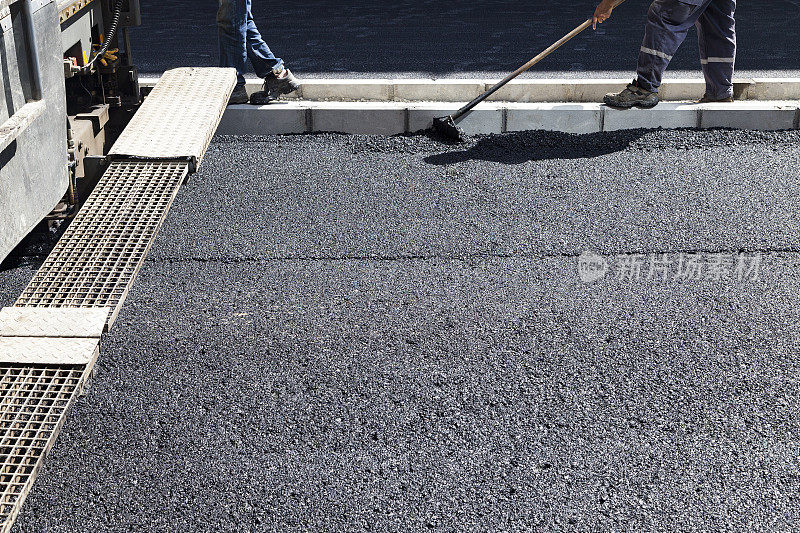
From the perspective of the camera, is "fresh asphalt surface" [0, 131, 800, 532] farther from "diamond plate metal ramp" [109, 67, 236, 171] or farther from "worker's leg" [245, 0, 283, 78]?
"worker's leg" [245, 0, 283, 78]

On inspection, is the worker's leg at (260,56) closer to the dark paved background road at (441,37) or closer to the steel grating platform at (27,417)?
the dark paved background road at (441,37)

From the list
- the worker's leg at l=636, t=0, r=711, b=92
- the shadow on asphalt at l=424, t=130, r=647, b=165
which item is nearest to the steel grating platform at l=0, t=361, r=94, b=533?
the shadow on asphalt at l=424, t=130, r=647, b=165

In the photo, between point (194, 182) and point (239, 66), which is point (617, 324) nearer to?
point (194, 182)

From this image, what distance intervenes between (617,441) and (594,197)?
242cm

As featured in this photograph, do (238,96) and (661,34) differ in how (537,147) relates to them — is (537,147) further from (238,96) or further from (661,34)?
(238,96)

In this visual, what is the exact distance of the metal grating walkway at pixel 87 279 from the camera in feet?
9.66

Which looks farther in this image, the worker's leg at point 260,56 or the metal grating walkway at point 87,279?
the worker's leg at point 260,56

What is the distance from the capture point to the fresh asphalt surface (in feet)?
9.35

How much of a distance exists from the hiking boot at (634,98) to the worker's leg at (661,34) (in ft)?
0.14

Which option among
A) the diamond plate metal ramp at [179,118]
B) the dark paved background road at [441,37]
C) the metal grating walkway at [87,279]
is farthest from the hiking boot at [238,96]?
the dark paved background road at [441,37]

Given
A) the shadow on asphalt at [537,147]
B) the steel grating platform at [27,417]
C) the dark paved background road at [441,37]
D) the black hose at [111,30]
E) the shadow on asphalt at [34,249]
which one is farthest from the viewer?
the dark paved background road at [441,37]

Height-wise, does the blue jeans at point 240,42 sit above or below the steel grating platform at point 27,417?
above

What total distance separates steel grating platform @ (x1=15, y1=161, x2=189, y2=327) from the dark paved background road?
3.96 metres

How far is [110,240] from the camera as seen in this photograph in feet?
12.9
